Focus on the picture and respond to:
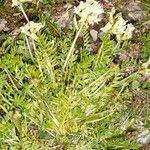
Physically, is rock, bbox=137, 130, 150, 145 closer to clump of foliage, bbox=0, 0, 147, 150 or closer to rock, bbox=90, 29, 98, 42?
clump of foliage, bbox=0, 0, 147, 150

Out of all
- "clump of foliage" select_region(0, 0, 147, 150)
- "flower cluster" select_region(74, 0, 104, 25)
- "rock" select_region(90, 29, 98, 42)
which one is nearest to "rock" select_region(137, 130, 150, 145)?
"clump of foliage" select_region(0, 0, 147, 150)

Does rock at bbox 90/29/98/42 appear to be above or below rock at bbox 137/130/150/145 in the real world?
above

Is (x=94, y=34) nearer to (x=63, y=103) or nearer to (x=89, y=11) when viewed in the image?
(x=63, y=103)

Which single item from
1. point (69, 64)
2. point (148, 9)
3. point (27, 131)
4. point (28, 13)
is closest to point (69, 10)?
point (28, 13)

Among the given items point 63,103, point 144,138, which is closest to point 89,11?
point 63,103

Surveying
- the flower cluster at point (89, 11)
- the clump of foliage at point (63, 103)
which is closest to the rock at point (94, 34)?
the clump of foliage at point (63, 103)
